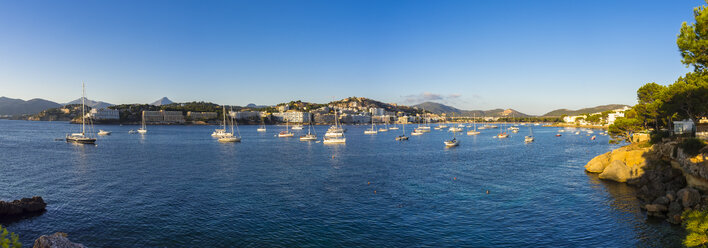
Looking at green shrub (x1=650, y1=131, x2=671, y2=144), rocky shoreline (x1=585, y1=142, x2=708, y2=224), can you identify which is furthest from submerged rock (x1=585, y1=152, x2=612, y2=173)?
green shrub (x1=650, y1=131, x2=671, y2=144)

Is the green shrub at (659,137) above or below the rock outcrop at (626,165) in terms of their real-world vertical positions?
above

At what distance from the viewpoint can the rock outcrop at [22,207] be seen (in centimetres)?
2286

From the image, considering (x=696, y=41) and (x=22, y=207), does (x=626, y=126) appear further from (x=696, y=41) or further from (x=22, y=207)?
(x=22, y=207)

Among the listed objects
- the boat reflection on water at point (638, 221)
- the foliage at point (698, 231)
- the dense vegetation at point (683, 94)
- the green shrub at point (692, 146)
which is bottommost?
the boat reflection on water at point (638, 221)

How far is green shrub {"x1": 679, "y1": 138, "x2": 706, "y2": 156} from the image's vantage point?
1011 inches

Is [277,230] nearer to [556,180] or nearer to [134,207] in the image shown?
[134,207]

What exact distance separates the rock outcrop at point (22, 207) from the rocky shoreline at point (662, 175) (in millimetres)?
40120

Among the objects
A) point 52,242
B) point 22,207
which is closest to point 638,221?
point 52,242

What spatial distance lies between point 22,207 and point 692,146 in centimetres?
4667

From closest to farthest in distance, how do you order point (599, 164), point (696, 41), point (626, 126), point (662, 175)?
point (696, 41) → point (662, 175) → point (599, 164) → point (626, 126)

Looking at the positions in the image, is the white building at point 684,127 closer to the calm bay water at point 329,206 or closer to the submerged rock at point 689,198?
the calm bay water at point 329,206

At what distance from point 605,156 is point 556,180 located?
9.00 metres

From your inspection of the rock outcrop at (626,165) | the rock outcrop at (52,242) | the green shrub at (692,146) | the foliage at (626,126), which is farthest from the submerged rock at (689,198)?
the rock outcrop at (52,242)

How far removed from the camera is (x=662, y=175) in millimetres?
29688
